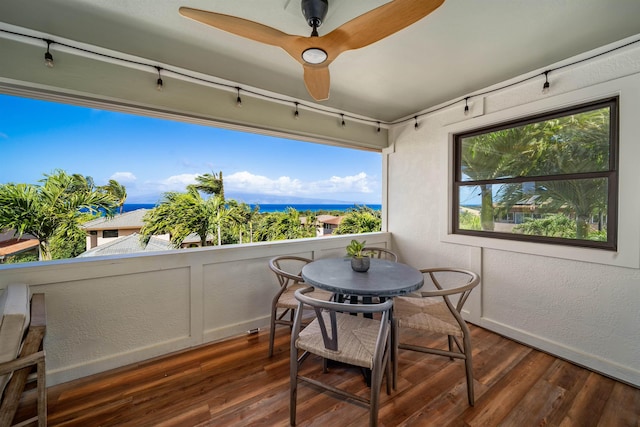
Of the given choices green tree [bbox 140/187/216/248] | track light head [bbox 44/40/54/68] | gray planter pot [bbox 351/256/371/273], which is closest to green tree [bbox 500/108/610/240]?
gray planter pot [bbox 351/256/371/273]

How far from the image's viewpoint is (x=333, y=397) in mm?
1634

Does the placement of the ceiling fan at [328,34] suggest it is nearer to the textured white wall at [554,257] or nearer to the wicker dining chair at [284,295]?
the wicker dining chair at [284,295]

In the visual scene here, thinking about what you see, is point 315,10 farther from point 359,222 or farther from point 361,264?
point 359,222

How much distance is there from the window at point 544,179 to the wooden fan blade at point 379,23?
197cm

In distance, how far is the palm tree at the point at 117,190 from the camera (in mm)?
2568

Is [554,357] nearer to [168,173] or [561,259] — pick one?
[561,259]

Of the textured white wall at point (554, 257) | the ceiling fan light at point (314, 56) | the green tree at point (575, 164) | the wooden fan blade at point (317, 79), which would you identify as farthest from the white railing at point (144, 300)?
the green tree at point (575, 164)

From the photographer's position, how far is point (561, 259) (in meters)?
2.08

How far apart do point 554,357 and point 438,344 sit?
0.93 metres

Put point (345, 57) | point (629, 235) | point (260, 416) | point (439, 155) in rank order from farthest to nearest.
A: 1. point (439, 155)
2. point (345, 57)
3. point (629, 235)
4. point (260, 416)

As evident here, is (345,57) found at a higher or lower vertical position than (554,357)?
higher

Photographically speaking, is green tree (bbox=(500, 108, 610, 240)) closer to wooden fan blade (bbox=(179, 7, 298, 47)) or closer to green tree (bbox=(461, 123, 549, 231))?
green tree (bbox=(461, 123, 549, 231))

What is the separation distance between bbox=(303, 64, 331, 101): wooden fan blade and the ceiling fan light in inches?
2.6

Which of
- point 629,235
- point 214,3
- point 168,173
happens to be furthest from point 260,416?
point 168,173
